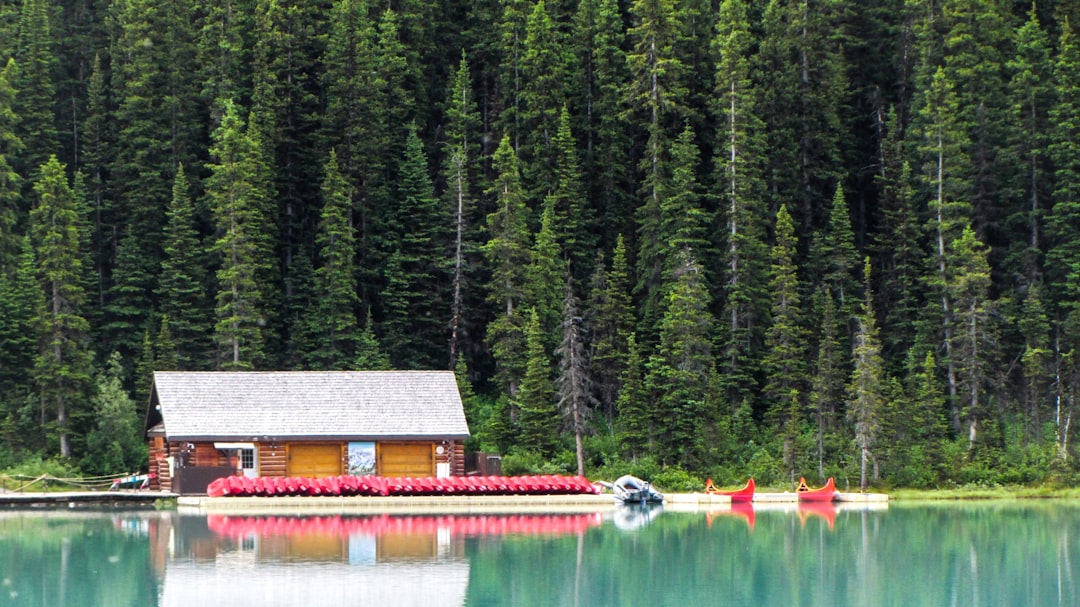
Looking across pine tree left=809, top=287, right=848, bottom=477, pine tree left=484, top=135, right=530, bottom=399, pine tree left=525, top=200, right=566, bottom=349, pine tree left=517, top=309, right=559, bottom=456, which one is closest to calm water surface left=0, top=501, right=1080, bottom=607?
pine tree left=809, top=287, right=848, bottom=477

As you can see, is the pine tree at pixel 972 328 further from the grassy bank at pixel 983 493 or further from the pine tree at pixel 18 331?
the pine tree at pixel 18 331

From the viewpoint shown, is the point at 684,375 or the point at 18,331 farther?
the point at 18,331

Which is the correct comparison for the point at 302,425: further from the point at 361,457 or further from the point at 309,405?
the point at 361,457

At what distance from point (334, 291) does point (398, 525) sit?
24.5 m

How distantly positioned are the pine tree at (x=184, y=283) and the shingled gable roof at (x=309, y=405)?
29.6 ft

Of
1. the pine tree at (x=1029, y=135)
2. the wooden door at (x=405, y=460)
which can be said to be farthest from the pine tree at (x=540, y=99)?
the pine tree at (x=1029, y=135)

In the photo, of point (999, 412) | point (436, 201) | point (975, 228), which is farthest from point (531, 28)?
point (999, 412)

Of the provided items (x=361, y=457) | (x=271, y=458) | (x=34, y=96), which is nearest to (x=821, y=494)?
(x=361, y=457)

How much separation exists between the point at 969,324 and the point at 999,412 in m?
3.65

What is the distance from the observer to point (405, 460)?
193ft

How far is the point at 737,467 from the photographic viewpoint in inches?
2418

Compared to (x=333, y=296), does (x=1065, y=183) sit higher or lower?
higher

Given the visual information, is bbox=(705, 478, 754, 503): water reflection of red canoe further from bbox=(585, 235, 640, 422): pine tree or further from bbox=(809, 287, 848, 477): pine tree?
bbox=(585, 235, 640, 422): pine tree

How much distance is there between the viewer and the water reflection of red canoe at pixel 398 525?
143ft
